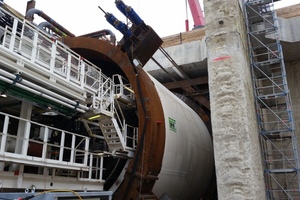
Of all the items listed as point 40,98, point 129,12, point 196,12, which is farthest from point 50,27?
point 196,12

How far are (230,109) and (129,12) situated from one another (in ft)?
13.6

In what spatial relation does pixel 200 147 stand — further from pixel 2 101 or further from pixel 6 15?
pixel 6 15

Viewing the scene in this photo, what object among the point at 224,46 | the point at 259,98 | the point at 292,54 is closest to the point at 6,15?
the point at 224,46

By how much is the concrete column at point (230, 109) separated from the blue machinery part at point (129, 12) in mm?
2104

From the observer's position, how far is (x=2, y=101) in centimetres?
760

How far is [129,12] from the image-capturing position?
8.98 m

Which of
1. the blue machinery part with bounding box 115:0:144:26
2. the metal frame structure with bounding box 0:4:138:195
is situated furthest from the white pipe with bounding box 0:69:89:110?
the blue machinery part with bounding box 115:0:144:26

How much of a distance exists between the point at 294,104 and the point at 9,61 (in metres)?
11.6

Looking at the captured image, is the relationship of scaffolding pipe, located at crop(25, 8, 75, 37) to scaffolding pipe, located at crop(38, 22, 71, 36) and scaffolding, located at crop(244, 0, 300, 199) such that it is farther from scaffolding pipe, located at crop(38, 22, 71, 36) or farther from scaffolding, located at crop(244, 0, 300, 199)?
scaffolding, located at crop(244, 0, 300, 199)

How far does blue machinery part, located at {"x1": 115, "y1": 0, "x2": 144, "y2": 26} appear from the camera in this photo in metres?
8.93

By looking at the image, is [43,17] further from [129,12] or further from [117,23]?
[129,12]

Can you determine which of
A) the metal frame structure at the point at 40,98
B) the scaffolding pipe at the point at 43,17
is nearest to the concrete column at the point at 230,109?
the metal frame structure at the point at 40,98

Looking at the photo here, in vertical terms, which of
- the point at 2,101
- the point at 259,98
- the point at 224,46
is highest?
the point at 224,46

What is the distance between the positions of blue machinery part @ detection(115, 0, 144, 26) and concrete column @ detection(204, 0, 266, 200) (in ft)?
6.90
